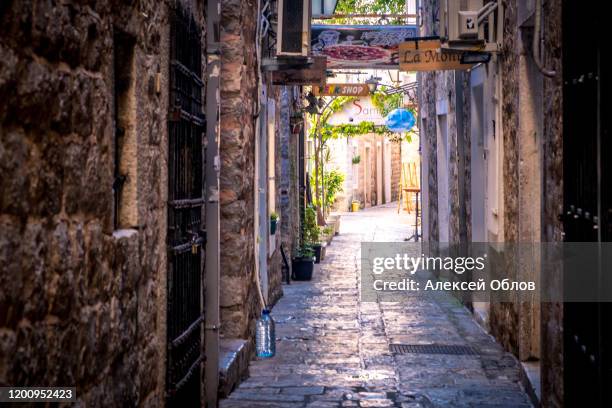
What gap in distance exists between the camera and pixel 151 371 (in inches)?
171

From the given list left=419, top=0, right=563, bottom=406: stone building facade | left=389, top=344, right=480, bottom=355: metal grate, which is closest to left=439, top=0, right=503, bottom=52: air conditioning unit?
left=419, top=0, right=563, bottom=406: stone building facade

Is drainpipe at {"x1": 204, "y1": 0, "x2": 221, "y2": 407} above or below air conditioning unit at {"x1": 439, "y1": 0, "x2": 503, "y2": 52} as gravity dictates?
below

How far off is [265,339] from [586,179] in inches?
163

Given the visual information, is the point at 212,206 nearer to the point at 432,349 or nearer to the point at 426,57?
the point at 432,349

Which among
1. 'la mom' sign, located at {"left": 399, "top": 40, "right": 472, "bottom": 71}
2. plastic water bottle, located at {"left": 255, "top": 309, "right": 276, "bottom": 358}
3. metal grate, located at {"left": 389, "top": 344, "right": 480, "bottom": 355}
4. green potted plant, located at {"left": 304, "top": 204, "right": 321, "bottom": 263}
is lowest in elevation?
metal grate, located at {"left": 389, "top": 344, "right": 480, "bottom": 355}

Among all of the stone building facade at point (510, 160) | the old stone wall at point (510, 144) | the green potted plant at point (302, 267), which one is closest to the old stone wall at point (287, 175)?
the green potted plant at point (302, 267)

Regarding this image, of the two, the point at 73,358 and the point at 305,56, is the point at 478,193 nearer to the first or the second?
the point at 305,56

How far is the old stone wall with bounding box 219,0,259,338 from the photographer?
7391 millimetres

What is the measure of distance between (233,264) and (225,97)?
4.22 feet

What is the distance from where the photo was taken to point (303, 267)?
47.0 feet

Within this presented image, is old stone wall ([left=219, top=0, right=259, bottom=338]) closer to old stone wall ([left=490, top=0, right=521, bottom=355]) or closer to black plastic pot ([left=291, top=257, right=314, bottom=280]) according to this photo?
old stone wall ([left=490, top=0, right=521, bottom=355])

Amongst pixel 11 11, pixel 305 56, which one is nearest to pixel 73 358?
pixel 11 11

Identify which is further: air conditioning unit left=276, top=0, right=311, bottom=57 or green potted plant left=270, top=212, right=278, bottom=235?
green potted plant left=270, top=212, right=278, bottom=235

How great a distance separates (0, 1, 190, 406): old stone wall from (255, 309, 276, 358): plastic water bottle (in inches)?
139
